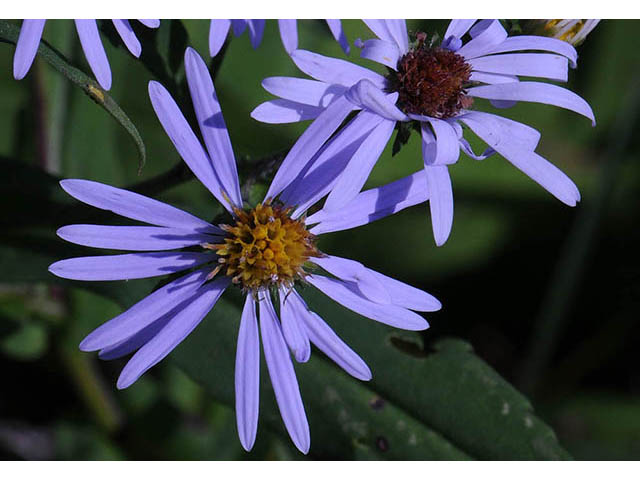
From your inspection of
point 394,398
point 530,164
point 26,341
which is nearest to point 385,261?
point 394,398

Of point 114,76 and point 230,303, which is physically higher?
point 114,76

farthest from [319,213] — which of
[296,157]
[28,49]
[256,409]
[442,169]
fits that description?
[28,49]

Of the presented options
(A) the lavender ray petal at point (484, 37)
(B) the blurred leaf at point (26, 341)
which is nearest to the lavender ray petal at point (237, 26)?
(A) the lavender ray petal at point (484, 37)

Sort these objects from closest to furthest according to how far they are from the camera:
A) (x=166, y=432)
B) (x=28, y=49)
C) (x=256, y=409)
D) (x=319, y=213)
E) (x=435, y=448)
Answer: (x=28, y=49)
(x=256, y=409)
(x=319, y=213)
(x=435, y=448)
(x=166, y=432)

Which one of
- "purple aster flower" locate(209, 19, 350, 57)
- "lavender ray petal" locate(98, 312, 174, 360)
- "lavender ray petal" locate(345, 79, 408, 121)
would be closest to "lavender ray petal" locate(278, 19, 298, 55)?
"purple aster flower" locate(209, 19, 350, 57)

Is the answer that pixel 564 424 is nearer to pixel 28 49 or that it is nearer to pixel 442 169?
pixel 442 169

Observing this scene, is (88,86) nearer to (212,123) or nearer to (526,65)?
(212,123)

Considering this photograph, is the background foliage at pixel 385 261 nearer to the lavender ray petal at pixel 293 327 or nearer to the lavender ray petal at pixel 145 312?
the lavender ray petal at pixel 293 327
